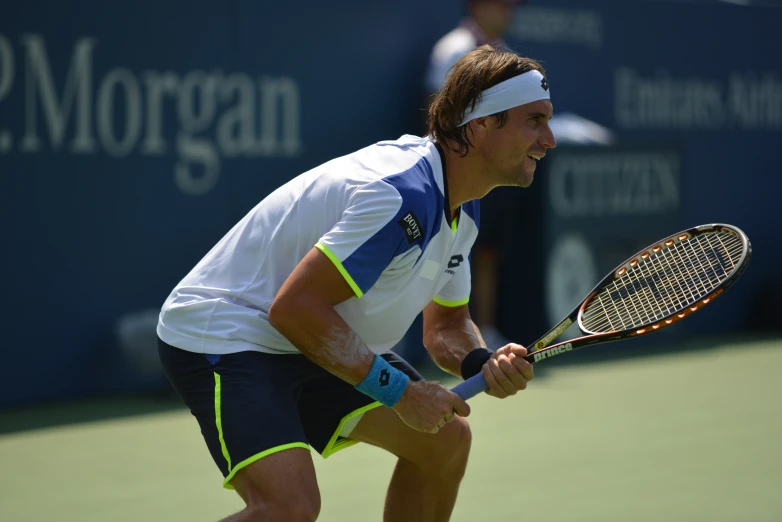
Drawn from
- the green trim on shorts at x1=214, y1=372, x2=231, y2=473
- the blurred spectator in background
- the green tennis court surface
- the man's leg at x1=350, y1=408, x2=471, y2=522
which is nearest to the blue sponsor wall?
the blurred spectator in background

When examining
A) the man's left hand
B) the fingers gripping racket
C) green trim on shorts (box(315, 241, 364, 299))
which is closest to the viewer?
green trim on shorts (box(315, 241, 364, 299))

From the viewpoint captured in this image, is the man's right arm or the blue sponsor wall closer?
the man's right arm

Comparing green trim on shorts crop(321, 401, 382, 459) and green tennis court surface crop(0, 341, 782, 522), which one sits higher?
green trim on shorts crop(321, 401, 382, 459)

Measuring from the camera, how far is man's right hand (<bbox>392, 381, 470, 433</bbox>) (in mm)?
2920

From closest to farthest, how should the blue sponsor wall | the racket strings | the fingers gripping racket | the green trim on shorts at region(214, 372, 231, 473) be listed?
the green trim on shorts at region(214, 372, 231, 473), the fingers gripping racket, the racket strings, the blue sponsor wall

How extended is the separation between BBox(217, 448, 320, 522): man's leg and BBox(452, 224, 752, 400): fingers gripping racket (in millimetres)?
717

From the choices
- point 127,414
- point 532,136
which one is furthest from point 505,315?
point 532,136

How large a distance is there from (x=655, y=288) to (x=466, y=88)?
834mm

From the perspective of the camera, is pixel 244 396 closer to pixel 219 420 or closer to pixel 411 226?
pixel 219 420

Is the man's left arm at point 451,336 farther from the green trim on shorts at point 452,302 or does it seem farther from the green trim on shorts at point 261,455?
the green trim on shorts at point 261,455

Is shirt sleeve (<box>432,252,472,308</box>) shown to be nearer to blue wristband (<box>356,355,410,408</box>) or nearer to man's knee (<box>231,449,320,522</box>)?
blue wristband (<box>356,355,410,408</box>)

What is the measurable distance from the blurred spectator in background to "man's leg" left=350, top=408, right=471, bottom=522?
144 inches

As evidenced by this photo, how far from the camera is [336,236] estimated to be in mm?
2789

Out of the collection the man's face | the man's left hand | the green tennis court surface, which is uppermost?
the man's face
